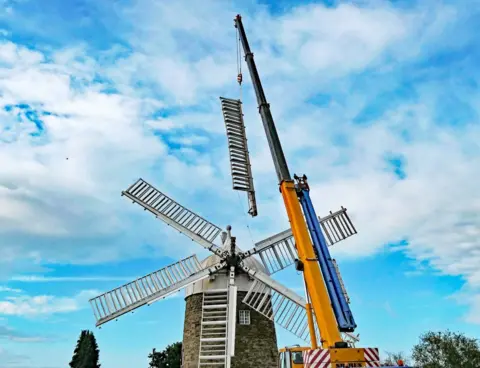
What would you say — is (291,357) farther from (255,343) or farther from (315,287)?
(255,343)

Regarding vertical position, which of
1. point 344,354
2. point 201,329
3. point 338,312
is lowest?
point 344,354

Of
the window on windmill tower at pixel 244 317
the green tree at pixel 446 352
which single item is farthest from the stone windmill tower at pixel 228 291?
the green tree at pixel 446 352

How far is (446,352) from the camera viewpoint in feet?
99.2

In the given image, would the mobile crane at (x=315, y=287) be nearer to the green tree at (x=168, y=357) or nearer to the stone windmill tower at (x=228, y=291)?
the stone windmill tower at (x=228, y=291)

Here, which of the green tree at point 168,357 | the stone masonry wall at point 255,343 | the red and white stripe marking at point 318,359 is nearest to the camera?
the red and white stripe marking at point 318,359

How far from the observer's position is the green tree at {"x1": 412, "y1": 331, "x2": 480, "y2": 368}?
2911 centimetres

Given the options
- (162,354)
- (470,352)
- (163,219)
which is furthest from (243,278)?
(162,354)

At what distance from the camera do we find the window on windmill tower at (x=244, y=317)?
1648 centimetres

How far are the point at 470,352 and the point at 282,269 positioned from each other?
1983 centimetres

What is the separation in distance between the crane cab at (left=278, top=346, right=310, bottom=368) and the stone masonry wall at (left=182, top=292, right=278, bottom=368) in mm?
5491

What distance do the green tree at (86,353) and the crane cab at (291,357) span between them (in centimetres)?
2676

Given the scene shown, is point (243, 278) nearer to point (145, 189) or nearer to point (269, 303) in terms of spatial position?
point (269, 303)

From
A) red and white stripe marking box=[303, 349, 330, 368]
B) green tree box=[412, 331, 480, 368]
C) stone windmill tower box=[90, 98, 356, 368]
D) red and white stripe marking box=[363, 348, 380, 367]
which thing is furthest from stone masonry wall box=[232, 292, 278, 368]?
green tree box=[412, 331, 480, 368]

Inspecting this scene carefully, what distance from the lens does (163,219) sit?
1752cm
